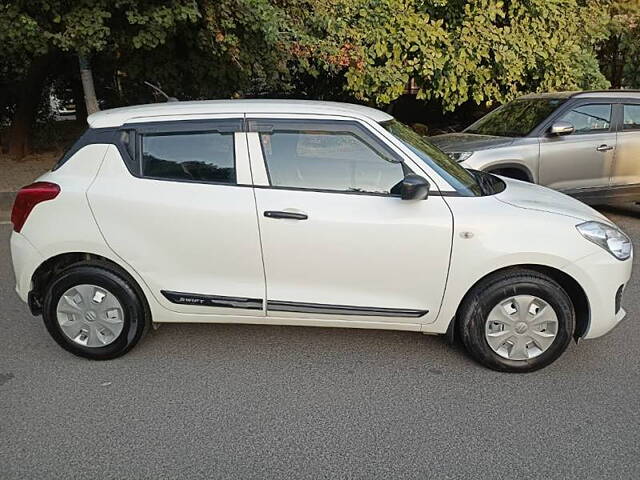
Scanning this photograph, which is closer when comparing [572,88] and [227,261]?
[227,261]

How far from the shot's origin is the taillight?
3.22 meters

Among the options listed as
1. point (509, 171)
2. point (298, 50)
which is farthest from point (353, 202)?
point (298, 50)

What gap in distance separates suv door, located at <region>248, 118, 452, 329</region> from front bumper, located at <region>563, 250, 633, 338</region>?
0.81m

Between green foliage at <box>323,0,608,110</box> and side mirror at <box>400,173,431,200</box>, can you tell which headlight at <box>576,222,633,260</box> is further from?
green foliage at <box>323,0,608,110</box>

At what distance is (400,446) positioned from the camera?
2.54m

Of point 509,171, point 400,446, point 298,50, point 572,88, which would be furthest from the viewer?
point 572,88

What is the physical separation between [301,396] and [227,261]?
3.09 feet

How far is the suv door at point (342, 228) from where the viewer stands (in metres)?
3.03

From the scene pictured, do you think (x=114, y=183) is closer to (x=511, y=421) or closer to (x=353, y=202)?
(x=353, y=202)

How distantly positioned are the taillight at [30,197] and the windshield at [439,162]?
2175 mm

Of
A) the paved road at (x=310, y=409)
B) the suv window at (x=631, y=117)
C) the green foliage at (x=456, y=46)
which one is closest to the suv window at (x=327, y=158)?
the paved road at (x=310, y=409)

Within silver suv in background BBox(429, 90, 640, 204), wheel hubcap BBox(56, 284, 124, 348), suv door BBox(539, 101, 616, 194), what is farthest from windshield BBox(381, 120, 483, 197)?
suv door BBox(539, 101, 616, 194)

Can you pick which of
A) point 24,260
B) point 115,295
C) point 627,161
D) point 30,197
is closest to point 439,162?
point 115,295

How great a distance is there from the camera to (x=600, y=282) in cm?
303
